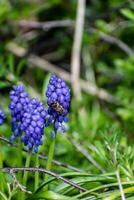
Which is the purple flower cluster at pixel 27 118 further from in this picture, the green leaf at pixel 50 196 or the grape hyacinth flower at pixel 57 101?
the green leaf at pixel 50 196

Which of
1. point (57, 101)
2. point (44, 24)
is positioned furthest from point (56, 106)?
point (44, 24)

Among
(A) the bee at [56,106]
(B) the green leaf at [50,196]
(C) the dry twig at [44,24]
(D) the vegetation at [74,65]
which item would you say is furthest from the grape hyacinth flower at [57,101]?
(C) the dry twig at [44,24]

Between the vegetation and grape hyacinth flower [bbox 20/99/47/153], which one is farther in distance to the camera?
the vegetation

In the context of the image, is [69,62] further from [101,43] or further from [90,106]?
[90,106]

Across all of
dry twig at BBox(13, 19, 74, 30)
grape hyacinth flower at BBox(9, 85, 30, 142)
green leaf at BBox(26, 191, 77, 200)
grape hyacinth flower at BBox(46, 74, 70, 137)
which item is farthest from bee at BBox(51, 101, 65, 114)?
dry twig at BBox(13, 19, 74, 30)

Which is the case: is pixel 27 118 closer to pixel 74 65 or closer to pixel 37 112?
pixel 37 112

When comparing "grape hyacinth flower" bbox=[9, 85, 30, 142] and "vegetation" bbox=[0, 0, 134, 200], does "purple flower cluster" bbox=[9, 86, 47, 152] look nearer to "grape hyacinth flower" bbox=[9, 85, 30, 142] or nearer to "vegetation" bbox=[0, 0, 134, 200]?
"grape hyacinth flower" bbox=[9, 85, 30, 142]

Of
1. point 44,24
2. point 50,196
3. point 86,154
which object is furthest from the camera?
point 44,24
